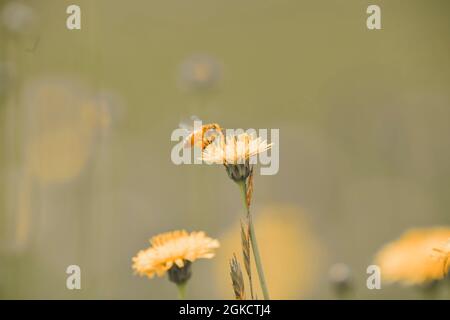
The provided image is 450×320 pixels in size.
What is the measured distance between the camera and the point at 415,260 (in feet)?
2.44

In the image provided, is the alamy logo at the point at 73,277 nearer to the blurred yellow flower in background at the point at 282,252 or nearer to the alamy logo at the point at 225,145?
the blurred yellow flower in background at the point at 282,252

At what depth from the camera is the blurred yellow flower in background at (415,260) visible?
69cm

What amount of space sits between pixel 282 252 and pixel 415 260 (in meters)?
0.45

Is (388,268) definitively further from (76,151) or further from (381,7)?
(76,151)

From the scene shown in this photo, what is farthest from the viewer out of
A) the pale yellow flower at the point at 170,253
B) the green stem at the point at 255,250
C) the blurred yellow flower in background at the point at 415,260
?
the blurred yellow flower in background at the point at 415,260

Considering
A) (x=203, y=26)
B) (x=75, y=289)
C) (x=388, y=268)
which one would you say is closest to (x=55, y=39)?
(x=203, y=26)

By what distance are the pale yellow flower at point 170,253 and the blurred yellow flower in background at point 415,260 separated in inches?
11.4

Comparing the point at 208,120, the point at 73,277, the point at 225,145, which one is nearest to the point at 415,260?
the point at 225,145

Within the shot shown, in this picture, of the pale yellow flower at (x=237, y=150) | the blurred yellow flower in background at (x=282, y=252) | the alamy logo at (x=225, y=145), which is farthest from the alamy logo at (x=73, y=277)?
the pale yellow flower at (x=237, y=150)

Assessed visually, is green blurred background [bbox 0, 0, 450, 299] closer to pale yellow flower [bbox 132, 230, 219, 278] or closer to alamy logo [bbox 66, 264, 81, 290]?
alamy logo [bbox 66, 264, 81, 290]

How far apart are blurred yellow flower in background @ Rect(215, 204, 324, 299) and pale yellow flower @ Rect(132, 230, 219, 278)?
0.53 meters

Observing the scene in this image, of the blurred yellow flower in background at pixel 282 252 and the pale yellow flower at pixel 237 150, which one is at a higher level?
the pale yellow flower at pixel 237 150

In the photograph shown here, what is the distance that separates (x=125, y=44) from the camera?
3.73 ft

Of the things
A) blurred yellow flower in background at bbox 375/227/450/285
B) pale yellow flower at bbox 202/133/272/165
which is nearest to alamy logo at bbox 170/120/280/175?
pale yellow flower at bbox 202/133/272/165
